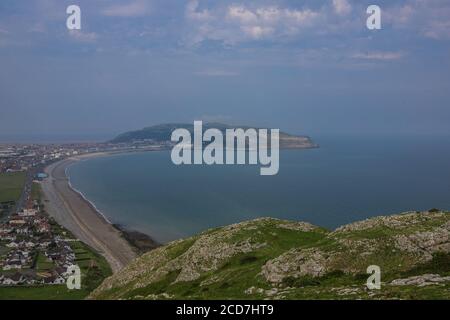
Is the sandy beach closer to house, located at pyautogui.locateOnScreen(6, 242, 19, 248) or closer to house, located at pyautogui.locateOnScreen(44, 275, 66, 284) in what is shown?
house, located at pyautogui.locateOnScreen(44, 275, 66, 284)

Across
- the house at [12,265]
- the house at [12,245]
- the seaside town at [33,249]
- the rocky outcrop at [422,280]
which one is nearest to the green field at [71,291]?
the seaside town at [33,249]

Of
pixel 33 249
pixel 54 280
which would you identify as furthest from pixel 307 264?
pixel 33 249

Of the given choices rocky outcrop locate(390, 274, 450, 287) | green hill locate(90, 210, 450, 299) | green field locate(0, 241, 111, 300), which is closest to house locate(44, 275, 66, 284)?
green field locate(0, 241, 111, 300)

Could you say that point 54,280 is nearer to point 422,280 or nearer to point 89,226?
point 89,226

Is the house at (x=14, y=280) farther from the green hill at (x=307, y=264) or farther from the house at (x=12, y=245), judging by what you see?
the green hill at (x=307, y=264)
